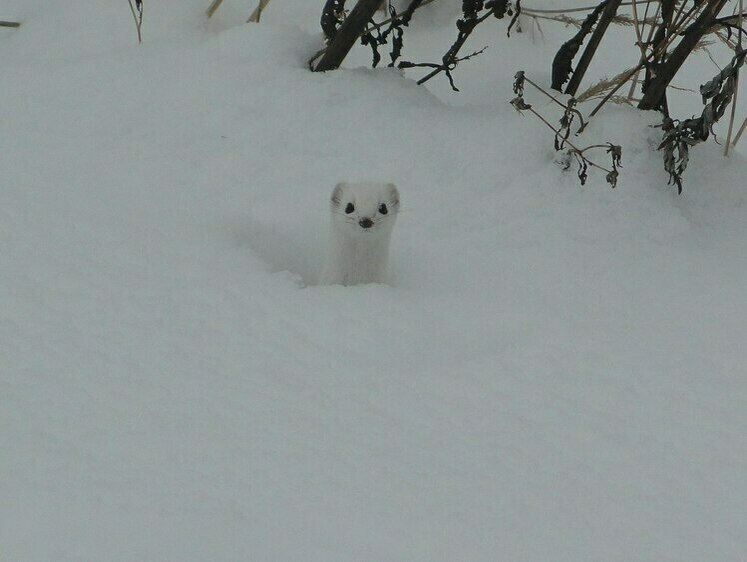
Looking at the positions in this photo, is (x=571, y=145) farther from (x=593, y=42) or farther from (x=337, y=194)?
(x=337, y=194)

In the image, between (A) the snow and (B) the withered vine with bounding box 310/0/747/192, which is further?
(B) the withered vine with bounding box 310/0/747/192

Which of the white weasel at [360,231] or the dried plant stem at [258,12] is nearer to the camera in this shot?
the white weasel at [360,231]

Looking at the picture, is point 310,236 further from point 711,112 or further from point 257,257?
point 711,112

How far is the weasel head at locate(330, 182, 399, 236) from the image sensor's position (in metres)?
2.69

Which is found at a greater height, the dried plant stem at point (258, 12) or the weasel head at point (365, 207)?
the dried plant stem at point (258, 12)

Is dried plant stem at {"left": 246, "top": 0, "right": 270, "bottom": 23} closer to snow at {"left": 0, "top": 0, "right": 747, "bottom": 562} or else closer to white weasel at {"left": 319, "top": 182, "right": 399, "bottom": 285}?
snow at {"left": 0, "top": 0, "right": 747, "bottom": 562}

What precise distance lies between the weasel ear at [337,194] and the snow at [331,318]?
0.60 ft

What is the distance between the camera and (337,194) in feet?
9.09

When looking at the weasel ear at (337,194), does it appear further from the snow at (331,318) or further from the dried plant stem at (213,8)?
the dried plant stem at (213,8)

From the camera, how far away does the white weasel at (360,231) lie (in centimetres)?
270

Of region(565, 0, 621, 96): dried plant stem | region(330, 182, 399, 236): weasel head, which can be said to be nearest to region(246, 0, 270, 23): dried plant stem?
region(330, 182, 399, 236): weasel head

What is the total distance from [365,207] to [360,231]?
0.09 meters

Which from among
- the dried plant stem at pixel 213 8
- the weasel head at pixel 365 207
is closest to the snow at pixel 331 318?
the dried plant stem at pixel 213 8

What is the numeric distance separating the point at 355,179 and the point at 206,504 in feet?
6.14
